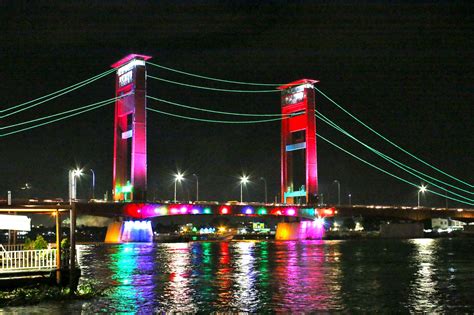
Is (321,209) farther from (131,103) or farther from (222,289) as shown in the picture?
(222,289)

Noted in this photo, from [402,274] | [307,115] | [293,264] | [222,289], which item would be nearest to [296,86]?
[307,115]

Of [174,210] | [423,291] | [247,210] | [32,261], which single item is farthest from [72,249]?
[247,210]

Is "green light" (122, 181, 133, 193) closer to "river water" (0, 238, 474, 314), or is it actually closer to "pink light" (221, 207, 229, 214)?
"pink light" (221, 207, 229, 214)

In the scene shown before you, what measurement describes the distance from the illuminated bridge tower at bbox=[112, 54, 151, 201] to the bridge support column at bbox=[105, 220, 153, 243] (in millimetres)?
3716

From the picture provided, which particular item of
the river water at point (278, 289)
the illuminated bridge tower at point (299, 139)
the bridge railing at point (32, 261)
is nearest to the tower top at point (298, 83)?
the illuminated bridge tower at point (299, 139)

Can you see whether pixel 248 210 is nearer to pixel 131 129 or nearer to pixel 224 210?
pixel 224 210

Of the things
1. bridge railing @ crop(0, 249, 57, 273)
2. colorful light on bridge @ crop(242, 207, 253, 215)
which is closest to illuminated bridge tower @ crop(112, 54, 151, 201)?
colorful light on bridge @ crop(242, 207, 253, 215)

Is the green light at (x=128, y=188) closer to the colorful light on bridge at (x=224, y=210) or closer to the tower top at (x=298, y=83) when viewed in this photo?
the colorful light on bridge at (x=224, y=210)

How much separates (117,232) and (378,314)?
77.7m

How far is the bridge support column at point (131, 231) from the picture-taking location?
94.3 m

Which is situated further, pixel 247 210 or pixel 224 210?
pixel 247 210

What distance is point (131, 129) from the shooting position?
98812 mm

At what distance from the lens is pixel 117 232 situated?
95.6 meters

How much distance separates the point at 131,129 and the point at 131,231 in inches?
602
